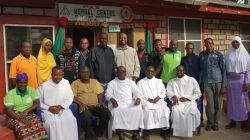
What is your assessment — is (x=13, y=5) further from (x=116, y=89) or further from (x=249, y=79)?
(x=249, y=79)

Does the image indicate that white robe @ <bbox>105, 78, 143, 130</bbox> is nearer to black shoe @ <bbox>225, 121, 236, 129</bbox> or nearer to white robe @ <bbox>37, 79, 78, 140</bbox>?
white robe @ <bbox>37, 79, 78, 140</bbox>

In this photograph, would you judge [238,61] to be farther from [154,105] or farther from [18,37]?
[18,37]

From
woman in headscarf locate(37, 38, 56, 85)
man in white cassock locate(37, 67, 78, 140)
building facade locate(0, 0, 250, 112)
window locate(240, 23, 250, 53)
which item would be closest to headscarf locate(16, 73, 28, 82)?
man in white cassock locate(37, 67, 78, 140)

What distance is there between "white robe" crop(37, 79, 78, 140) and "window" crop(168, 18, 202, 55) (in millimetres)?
4456

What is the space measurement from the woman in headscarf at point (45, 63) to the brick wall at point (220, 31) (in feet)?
18.6

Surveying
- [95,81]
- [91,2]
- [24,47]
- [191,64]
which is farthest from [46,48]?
[191,64]

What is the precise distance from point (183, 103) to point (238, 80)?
3.82 ft

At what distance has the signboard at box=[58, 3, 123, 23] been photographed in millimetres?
6410

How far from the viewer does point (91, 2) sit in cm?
676

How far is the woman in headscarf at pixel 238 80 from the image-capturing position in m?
5.89

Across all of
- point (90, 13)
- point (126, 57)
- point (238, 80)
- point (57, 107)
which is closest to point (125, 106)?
point (126, 57)

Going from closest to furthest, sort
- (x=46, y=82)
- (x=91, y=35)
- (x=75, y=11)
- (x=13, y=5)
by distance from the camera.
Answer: (x=46, y=82)
(x=13, y=5)
(x=75, y=11)
(x=91, y=35)

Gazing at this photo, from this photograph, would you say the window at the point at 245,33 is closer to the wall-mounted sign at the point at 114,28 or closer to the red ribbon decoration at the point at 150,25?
the red ribbon decoration at the point at 150,25

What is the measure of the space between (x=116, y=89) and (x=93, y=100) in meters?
0.49
